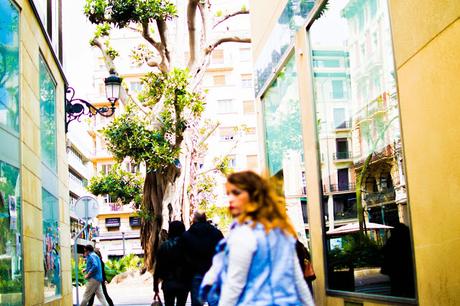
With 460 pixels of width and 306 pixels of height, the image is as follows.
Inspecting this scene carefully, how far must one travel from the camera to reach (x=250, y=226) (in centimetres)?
379

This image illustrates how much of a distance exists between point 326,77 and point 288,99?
2505 mm

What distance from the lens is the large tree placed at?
2394cm

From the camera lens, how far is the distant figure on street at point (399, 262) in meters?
7.34

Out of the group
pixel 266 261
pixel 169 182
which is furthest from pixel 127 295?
A: pixel 266 261

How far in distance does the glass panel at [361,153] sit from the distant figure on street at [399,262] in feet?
0.03

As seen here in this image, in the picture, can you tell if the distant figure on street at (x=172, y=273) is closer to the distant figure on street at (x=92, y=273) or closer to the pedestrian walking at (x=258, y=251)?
the pedestrian walking at (x=258, y=251)

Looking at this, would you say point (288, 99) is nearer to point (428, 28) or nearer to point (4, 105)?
point (4, 105)

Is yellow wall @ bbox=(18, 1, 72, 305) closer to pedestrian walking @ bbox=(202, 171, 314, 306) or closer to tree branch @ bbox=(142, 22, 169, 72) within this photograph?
pedestrian walking @ bbox=(202, 171, 314, 306)

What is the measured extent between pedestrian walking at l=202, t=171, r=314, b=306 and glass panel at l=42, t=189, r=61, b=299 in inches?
375

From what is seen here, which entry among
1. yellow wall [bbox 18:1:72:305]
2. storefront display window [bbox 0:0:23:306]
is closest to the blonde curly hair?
storefront display window [bbox 0:0:23:306]

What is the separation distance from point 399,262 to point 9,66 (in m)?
5.69

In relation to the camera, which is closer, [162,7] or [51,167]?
[51,167]

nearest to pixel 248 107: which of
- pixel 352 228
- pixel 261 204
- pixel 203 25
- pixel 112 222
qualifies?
pixel 112 222

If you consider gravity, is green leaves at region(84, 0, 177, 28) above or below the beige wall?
above
